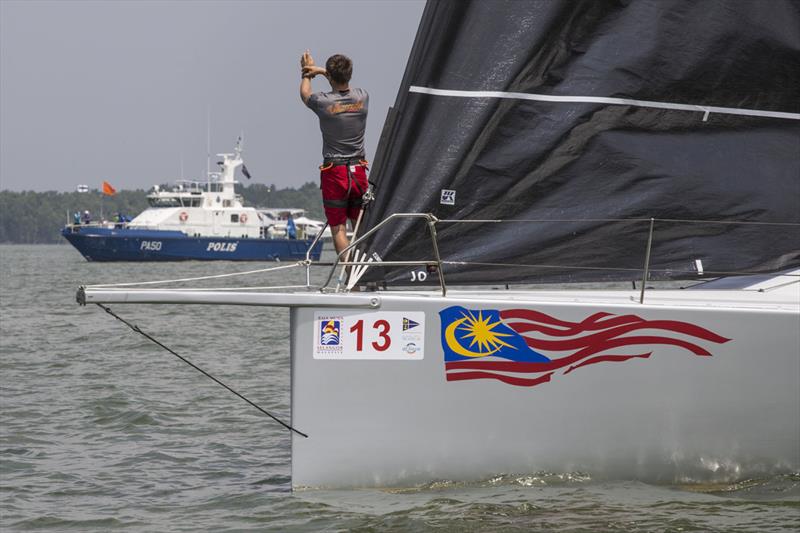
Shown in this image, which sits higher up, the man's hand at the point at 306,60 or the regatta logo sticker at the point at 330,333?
the man's hand at the point at 306,60

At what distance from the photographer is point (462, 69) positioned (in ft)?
19.1

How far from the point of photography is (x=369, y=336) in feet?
17.7

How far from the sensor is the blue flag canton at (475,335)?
5.41 metres

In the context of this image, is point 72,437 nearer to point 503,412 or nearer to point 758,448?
point 503,412

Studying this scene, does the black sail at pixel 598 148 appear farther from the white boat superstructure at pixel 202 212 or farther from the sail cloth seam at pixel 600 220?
the white boat superstructure at pixel 202 212

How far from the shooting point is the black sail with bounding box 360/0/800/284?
230 inches

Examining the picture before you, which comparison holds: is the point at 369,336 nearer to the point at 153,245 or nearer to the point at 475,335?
the point at 475,335

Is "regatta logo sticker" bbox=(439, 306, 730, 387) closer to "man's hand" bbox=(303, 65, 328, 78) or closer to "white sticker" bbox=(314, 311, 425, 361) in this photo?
"white sticker" bbox=(314, 311, 425, 361)

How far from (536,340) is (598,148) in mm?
1142

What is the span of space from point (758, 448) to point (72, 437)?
15.6ft

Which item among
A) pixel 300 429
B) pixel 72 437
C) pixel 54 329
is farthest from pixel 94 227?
pixel 300 429

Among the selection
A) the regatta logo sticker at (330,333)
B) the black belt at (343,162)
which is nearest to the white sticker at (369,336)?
the regatta logo sticker at (330,333)

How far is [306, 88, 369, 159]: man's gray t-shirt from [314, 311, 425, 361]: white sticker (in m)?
1.05

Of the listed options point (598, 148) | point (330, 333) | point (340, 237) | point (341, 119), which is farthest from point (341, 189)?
point (598, 148)
